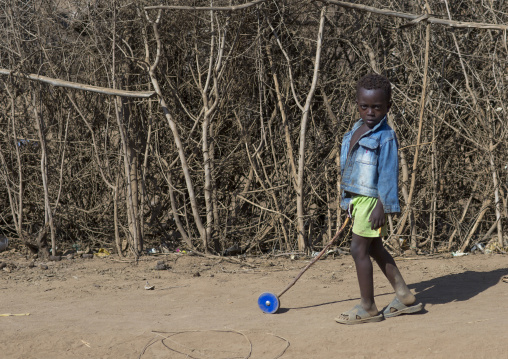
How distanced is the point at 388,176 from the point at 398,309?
936 millimetres

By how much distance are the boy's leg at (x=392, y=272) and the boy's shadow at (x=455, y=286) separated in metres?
0.42

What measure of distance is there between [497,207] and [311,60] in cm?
236

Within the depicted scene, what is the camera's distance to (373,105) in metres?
3.84

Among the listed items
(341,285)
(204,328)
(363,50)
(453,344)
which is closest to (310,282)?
(341,285)

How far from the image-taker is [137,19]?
564 centimetres

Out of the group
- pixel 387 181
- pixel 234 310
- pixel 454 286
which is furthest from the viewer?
pixel 454 286

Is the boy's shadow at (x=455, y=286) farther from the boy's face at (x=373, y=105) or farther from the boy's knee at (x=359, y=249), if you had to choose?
the boy's face at (x=373, y=105)

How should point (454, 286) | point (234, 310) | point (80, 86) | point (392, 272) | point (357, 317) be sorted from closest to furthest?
point (357, 317), point (392, 272), point (234, 310), point (454, 286), point (80, 86)

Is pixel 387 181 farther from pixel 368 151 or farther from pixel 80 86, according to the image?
pixel 80 86

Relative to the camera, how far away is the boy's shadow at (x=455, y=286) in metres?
4.52

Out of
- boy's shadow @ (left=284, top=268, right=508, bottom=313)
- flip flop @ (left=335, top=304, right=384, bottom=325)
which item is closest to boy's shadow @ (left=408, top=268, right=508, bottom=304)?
boy's shadow @ (left=284, top=268, right=508, bottom=313)

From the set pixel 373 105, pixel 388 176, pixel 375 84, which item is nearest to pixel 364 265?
Answer: pixel 388 176

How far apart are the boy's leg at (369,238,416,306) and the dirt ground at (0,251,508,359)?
14 centimetres

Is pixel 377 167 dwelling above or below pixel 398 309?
above
